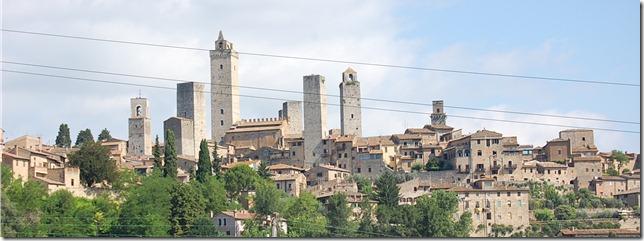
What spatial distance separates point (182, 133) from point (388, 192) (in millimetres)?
21025

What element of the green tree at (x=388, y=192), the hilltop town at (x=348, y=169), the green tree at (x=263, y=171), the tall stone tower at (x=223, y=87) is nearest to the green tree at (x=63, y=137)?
the hilltop town at (x=348, y=169)

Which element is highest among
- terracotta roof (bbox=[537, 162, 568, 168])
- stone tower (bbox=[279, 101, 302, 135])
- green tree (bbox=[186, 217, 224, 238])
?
stone tower (bbox=[279, 101, 302, 135])

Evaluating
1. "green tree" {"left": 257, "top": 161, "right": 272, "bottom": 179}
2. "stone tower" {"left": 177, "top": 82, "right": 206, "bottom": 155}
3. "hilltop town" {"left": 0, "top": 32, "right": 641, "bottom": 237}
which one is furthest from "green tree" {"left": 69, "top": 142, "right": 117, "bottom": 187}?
"stone tower" {"left": 177, "top": 82, "right": 206, "bottom": 155}

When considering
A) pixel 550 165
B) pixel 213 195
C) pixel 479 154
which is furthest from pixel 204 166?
pixel 550 165

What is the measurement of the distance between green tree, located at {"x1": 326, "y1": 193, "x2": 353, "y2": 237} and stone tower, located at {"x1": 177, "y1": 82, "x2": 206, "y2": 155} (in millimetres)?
23893

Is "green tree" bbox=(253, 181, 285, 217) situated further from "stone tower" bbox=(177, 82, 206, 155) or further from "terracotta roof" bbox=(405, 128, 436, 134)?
"stone tower" bbox=(177, 82, 206, 155)

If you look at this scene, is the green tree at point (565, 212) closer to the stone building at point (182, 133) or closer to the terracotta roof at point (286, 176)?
the terracotta roof at point (286, 176)

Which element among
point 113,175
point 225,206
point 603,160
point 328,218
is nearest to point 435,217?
point 328,218

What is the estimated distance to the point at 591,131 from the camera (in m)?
81.8

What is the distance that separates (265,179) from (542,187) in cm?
1422

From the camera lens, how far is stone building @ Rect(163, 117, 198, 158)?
8375cm

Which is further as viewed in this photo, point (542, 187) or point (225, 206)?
point (542, 187)

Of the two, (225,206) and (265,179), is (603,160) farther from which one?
(225,206)

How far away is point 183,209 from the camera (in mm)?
54438
